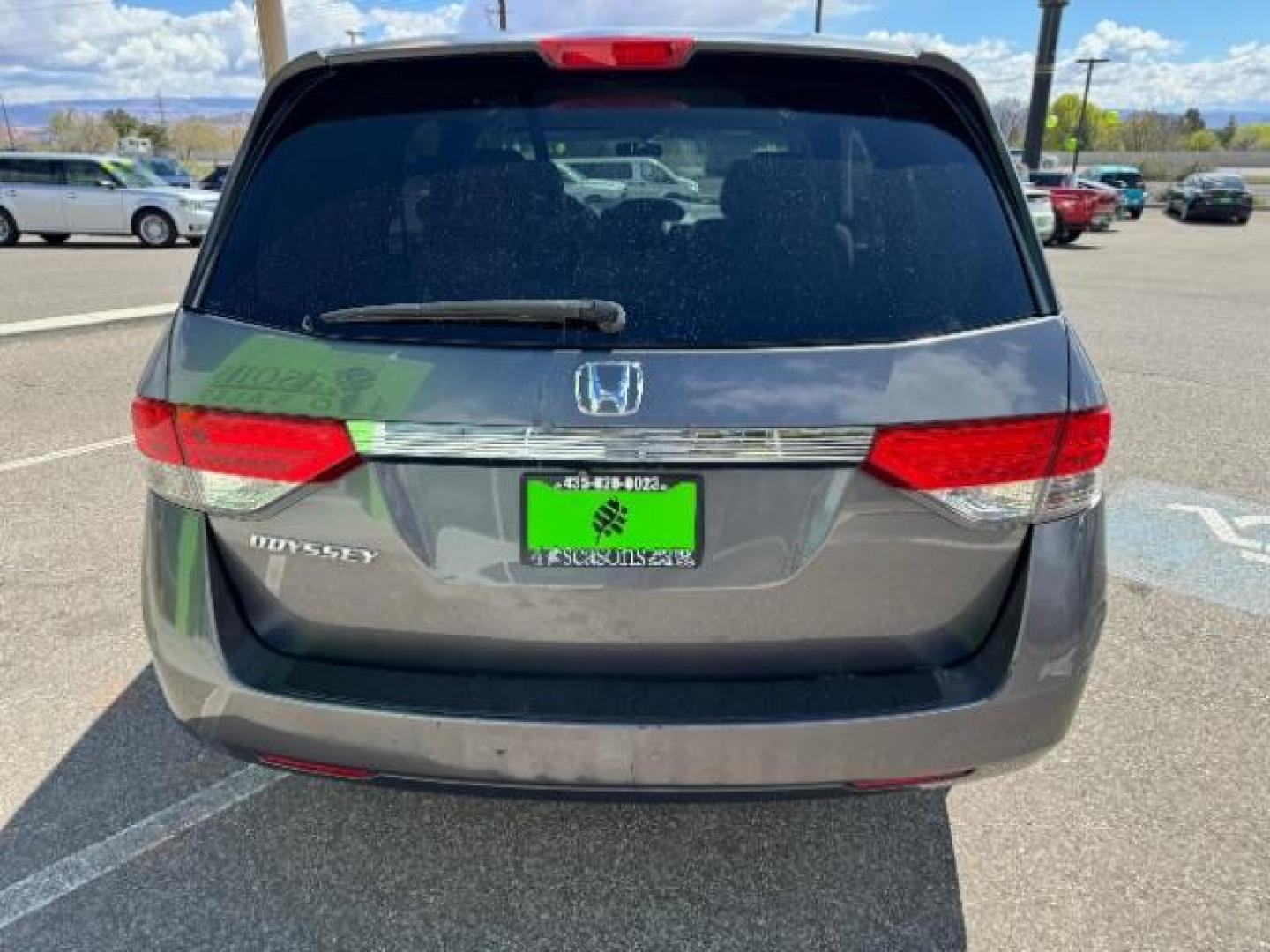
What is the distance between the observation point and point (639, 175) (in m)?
2.25

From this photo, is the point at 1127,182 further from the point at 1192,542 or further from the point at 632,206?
the point at 632,206

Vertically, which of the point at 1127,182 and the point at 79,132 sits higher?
the point at 79,132

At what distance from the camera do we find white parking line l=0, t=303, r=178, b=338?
8804mm

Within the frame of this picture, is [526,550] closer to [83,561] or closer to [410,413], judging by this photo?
[410,413]

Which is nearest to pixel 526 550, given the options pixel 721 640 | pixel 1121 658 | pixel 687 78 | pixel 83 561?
pixel 721 640

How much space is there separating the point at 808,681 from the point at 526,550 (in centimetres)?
59

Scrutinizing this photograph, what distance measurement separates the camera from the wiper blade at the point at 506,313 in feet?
5.90

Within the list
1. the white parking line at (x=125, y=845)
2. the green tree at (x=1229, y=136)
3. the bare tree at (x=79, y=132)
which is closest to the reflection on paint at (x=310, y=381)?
the white parking line at (x=125, y=845)

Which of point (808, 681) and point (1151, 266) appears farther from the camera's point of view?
point (1151, 266)

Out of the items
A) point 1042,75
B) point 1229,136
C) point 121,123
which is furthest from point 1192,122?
point 121,123

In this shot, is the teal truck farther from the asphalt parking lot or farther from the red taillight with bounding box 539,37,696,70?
the red taillight with bounding box 539,37,696,70

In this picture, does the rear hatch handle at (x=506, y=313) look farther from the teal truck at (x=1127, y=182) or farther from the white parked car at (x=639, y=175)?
the teal truck at (x=1127, y=182)

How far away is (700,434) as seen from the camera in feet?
5.59

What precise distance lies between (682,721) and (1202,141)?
14060 cm
